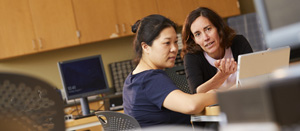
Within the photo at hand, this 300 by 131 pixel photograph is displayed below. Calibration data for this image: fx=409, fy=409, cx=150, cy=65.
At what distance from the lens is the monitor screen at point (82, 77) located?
11.9 ft

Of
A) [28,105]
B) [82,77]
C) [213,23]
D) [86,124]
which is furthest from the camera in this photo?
[82,77]

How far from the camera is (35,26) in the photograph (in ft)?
16.5

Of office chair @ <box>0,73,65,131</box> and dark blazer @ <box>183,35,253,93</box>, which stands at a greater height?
office chair @ <box>0,73,65,131</box>

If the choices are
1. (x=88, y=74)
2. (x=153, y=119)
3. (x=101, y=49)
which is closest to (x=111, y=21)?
(x=101, y=49)

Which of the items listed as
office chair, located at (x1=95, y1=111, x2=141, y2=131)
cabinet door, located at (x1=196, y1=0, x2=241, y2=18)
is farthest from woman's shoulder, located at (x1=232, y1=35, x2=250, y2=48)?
cabinet door, located at (x1=196, y1=0, x2=241, y2=18)

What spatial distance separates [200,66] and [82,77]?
137 centimetres

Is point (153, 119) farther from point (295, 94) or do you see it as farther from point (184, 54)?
point (295, 94)

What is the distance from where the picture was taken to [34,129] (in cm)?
63

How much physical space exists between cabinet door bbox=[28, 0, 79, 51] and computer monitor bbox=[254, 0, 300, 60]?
4.55 m

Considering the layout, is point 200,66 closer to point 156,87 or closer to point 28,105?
point 156,87

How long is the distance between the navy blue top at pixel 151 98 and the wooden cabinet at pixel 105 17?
3.18m

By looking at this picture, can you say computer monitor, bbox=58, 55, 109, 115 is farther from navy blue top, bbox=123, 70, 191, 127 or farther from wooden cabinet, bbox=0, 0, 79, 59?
navy blue top, bbox=123, 70, 191, 127

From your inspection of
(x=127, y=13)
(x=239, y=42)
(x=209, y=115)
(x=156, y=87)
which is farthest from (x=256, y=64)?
(x=127, y=13)

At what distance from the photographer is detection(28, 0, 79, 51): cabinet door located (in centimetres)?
502
